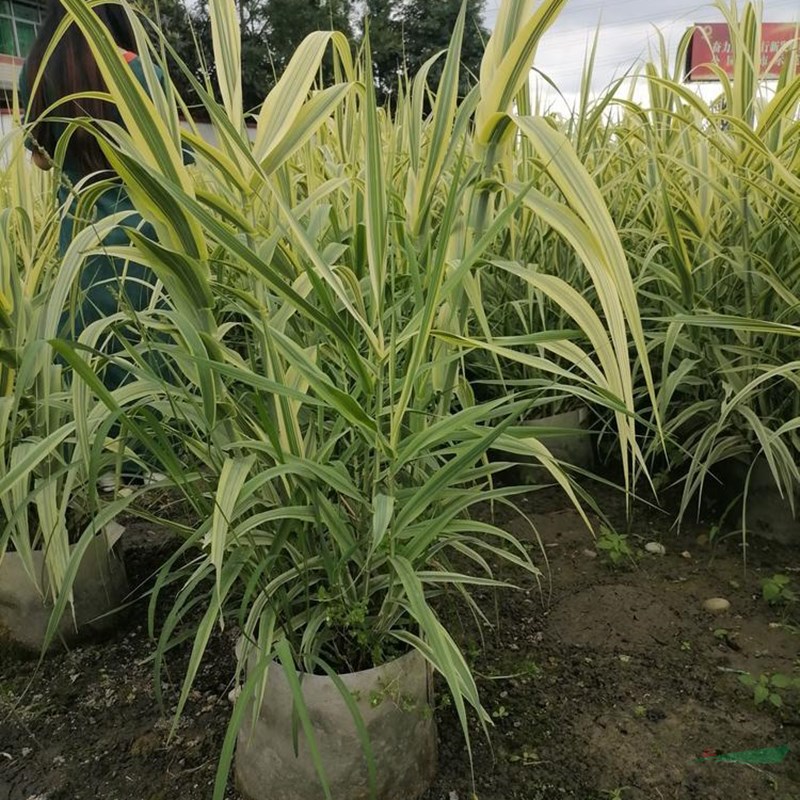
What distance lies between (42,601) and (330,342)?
630 millimetres

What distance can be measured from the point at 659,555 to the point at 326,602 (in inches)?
31.0

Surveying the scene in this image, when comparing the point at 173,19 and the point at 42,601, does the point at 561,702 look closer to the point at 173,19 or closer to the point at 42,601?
the point at 42,601

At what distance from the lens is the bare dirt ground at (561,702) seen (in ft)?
2.75

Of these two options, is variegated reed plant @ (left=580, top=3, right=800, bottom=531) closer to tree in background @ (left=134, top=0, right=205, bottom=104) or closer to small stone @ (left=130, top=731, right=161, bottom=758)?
tree in background @ (left=134, top=0, right=205, bottom=104)

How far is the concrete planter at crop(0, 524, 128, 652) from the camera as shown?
105cm

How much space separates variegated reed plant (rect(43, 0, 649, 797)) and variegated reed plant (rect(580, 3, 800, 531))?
50cm

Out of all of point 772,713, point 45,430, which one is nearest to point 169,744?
point 45,430

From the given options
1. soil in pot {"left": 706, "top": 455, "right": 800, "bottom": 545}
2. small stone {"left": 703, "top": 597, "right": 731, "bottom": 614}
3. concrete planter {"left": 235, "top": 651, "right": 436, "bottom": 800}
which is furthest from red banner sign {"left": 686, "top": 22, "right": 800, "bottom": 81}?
concrete planter {"left": 235, "top": 651, "right": 436, "bottom": 800}

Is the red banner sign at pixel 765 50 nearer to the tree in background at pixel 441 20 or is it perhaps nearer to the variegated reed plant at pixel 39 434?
the tree in background at pixel 441 20

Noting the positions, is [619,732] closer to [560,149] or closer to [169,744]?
[169,744]

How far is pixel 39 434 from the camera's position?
37.6 inches

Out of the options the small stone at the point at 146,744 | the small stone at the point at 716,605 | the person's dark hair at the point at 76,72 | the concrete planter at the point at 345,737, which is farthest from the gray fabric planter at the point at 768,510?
the person's dark hair at the point at 76,72

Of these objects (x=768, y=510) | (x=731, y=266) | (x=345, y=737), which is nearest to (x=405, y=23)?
(x=731, y=266)

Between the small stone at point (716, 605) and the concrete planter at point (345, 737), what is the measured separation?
585 millimetres
